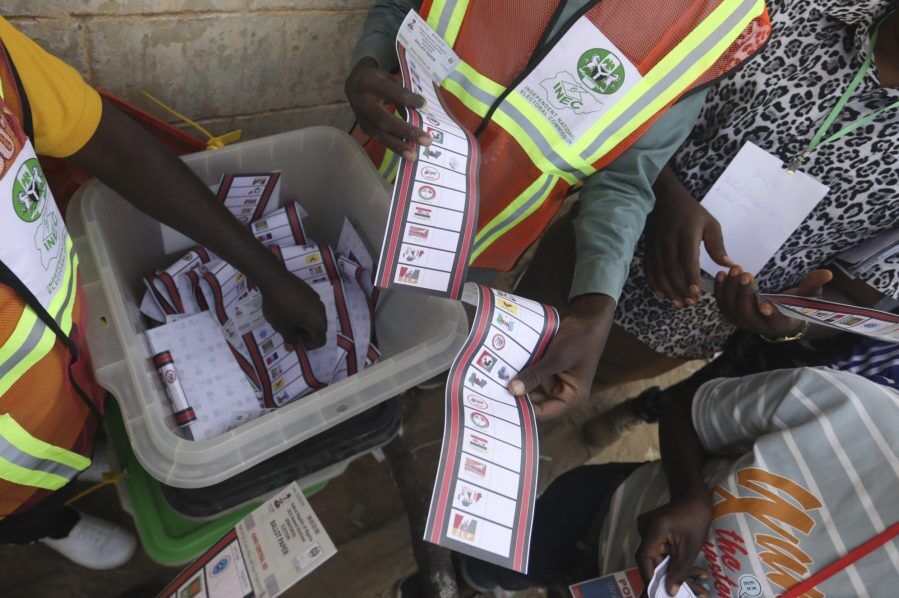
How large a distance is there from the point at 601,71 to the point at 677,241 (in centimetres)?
35

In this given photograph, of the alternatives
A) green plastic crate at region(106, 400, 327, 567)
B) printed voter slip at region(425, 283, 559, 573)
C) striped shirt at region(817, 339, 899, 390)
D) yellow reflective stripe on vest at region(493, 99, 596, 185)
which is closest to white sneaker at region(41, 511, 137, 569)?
green plastic crate at region(106, 400, 327, 567)

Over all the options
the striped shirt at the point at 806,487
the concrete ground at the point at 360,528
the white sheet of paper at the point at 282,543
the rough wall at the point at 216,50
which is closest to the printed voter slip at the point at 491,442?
the white sheet of paper at the point at 282,543

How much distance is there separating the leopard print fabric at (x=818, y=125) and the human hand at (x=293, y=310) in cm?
75

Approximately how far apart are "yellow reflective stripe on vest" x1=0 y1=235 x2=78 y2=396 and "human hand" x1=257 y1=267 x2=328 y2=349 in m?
0.29

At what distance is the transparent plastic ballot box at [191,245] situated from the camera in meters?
0.73

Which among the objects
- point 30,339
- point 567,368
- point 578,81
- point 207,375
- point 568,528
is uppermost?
point 578,81

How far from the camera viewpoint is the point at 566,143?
2.93 ft

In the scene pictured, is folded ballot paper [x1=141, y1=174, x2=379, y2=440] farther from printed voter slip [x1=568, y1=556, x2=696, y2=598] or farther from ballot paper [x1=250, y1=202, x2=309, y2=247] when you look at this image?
printed voter slip [x1=568, y1=556, x2=696, y2=598]

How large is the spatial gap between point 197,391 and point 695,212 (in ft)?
3.08

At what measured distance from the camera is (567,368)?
0.81 m

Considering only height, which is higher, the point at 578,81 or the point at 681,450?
the point at 578,81

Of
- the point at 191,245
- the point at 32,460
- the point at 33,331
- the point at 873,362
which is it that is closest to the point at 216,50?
the point at 191,245

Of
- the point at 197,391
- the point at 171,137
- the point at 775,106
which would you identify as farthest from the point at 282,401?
the point at 775,106

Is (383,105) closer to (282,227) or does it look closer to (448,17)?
(448,17)
